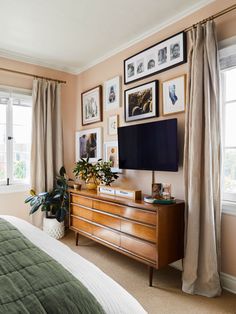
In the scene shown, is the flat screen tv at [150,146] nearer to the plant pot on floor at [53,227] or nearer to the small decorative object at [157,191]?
the small decorative object at [157,191]

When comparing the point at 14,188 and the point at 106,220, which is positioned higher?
the point at 14,188

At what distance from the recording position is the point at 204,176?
87.3 inches

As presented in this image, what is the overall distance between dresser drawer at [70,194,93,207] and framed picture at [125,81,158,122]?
116 centimetres

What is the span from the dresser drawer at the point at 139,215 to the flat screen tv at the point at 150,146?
0.51 metres

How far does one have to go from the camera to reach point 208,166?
7.14ft

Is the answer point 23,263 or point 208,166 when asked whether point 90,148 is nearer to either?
point 208,166

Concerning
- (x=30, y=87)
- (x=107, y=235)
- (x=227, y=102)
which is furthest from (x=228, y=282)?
(x=30, y=87)

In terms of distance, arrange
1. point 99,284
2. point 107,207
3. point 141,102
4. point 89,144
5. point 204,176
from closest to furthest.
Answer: point 99,284 < point 204,176 < point 107,207 < point 141,102 < point 89,144

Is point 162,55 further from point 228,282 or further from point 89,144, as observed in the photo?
point 228,282

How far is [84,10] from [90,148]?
1943 mm

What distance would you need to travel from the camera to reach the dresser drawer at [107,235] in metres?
2.66

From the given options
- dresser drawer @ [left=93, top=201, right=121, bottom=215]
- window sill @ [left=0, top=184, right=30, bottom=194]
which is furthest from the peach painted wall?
window sill @ [left=0, top=184, right=30, bottom=194]

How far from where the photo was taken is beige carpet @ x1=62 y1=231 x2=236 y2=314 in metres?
1.96

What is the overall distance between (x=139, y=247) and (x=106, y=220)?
22.0 inches
